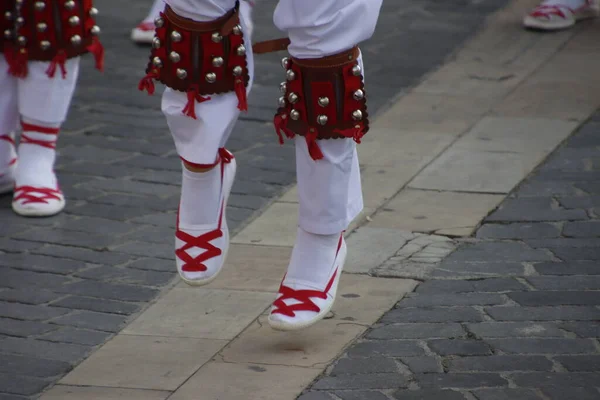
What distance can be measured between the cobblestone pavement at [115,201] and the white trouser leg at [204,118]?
1.93 feet

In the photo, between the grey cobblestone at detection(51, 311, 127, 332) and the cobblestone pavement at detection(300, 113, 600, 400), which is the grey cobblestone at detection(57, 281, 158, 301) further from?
the cobblestone pavement at detection(300, 113, 600, 400)

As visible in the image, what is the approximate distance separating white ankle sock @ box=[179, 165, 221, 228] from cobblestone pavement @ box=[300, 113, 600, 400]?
512 mm

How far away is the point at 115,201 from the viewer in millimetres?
4398

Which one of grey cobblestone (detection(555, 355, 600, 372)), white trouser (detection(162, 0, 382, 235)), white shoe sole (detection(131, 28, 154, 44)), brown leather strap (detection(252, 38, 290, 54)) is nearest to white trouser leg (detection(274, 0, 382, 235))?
white trouser (detection(162, 0, 382, 235))

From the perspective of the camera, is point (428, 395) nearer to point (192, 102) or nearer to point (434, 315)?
point (434, 315)

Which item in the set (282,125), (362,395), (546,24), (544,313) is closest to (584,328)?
(544,313)

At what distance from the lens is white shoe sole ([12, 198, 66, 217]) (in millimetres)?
4246

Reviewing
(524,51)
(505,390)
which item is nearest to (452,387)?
(505,390)

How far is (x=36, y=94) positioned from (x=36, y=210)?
395 millimetres

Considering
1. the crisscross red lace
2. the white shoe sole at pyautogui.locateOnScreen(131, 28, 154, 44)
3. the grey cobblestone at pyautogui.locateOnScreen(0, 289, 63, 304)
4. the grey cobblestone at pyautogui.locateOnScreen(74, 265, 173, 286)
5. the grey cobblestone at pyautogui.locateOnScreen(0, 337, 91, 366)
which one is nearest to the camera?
the grey cobblestone at pyautogui.locateOnScreen(0, 337, 91, 366)

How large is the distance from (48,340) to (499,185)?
1778 mm

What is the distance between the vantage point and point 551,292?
3.45 meters

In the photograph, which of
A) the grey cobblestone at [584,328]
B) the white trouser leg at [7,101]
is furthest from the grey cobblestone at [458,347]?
the white trouser leg at [7,101]

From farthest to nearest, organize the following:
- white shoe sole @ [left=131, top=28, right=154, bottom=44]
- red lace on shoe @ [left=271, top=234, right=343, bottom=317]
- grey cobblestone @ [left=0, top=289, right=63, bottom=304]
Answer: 1. white shoe sole @ [left=131, top=28, right=154, bottom=44]
2. grey cobblestone @ [left=0, top=289, right=63, bottom=304]
3. red lace on shoe @ [left=271, top=234, right=343, bottom=317]
